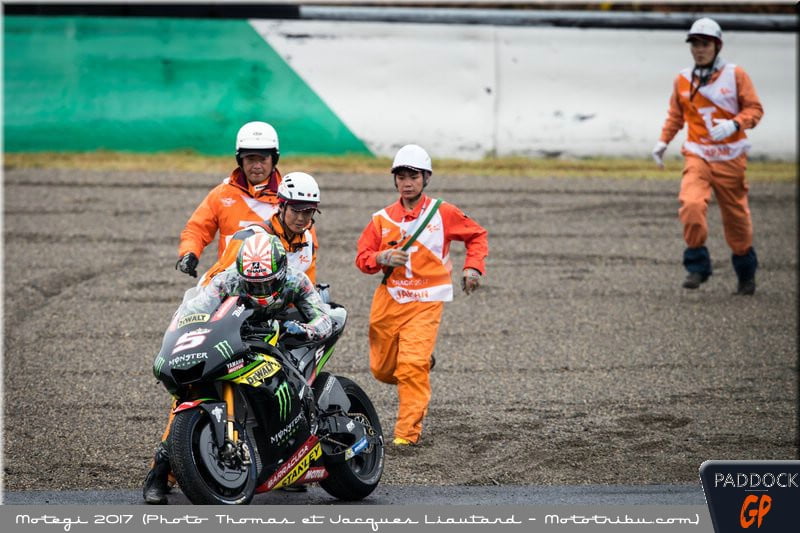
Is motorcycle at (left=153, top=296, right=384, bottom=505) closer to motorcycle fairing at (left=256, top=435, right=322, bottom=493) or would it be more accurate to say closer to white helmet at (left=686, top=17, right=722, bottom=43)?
motorcycle fairing at (left=256, top=435, right=322, bottom=493)

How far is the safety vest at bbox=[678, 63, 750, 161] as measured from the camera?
12.2m

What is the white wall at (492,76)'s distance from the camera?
1655cm

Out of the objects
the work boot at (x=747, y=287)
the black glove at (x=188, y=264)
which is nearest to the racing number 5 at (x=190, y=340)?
the black glove at (x=188, y=264)

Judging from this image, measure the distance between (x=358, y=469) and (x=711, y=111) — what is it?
20.0 feet

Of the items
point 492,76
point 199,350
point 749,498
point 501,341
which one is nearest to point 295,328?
point 199,350

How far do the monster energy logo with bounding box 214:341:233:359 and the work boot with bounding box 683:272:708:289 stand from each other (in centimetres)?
719

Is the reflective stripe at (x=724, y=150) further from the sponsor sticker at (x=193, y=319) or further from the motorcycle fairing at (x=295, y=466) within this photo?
the sponsor sticker at (x=193, y=319)

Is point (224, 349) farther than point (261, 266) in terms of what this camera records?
No

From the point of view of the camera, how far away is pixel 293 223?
26.3 feet

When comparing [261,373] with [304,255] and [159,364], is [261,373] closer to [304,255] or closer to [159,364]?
[159,364]

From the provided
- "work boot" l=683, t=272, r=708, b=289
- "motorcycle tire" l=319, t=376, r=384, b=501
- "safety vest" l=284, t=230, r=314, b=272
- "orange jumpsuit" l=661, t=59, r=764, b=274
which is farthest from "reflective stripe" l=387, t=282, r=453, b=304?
"work boot" l=683, t=272, r=708, b=289

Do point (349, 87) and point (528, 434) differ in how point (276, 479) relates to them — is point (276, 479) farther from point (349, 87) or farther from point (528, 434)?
point (349, 87)

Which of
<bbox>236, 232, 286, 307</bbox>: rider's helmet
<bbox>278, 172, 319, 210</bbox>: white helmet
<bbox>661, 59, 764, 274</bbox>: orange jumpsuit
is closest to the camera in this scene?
<bbox>236, 232, 286, 307</bbox>: rider's helmet

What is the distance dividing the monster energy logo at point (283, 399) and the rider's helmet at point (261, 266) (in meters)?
0.45
